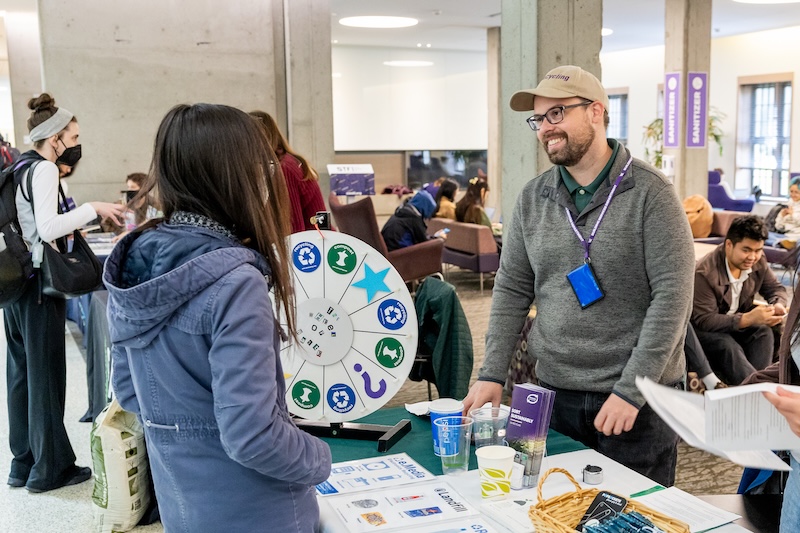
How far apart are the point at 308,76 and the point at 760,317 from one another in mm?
5969

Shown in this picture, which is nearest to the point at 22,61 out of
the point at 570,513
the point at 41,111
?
the point at 41,111

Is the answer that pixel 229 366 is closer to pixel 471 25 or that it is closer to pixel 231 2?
pixel 231 2

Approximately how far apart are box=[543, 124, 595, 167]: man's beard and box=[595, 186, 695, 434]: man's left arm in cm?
23

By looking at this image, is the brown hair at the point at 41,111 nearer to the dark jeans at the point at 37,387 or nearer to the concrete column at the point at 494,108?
the dark jeans at the point at 37,387

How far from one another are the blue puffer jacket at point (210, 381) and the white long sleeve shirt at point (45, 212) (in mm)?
2239

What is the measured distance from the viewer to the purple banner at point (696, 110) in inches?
369

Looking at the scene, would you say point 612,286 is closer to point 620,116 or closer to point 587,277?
point 587,277

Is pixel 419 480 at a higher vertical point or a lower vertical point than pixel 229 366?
lower

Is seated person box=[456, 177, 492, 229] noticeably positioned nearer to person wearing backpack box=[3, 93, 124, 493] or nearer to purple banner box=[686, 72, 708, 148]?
purple banner box=[686, 72, 708, 148]

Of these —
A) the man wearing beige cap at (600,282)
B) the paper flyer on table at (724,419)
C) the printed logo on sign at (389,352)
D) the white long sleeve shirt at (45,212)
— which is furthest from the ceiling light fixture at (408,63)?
the paper flyer on table at (724,419)

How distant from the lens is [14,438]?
366 cm

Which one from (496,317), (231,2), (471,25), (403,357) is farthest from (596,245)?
(471,25)

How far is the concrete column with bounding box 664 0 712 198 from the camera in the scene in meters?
9.62

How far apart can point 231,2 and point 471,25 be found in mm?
6584
